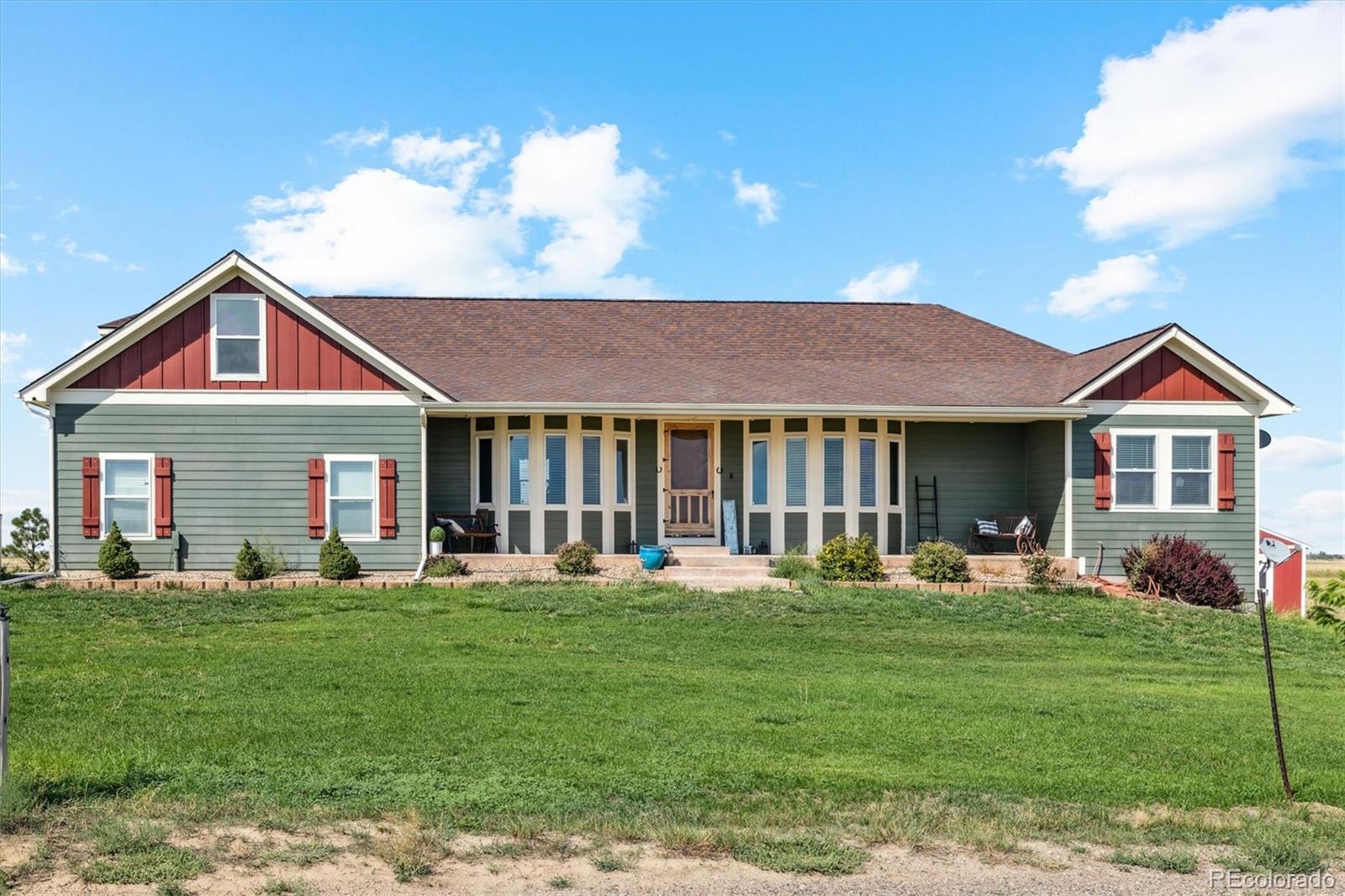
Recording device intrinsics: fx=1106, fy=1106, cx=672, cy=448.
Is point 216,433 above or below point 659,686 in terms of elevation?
above

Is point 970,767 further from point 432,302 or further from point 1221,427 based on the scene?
point 432,302

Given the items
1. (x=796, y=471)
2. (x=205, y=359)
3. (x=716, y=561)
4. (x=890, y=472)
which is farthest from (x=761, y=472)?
(x=205, y=359)

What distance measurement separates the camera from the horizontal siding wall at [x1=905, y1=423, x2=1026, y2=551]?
2152 centimetres

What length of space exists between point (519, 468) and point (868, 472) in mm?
6604

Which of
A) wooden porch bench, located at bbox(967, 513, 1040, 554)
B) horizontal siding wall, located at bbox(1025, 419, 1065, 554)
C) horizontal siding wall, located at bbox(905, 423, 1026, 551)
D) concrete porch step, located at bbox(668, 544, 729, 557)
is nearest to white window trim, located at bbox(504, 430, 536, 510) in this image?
concrete porch step, located at bbox(668, 544, 729, 557)

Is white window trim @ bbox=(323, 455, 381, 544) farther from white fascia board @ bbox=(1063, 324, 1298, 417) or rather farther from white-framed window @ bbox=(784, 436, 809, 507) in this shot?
white fascia board @ bbox=(1063, 324, 1298, 417)

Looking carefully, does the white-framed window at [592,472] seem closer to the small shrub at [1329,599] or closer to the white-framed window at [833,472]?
the white-framed window at [833,472]

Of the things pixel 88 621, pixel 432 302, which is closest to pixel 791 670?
pixel 88 621

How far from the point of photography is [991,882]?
5.45 metres

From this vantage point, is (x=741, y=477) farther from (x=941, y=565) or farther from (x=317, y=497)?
(x=317, y=497)

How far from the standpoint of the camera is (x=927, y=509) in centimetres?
2153

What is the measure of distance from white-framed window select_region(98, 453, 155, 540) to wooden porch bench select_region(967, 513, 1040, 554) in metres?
15.0

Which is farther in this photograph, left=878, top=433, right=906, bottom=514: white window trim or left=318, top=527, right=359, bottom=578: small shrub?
left=878, top=433, right=906, bottom=514: white window trim

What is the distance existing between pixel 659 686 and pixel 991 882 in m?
4.81
